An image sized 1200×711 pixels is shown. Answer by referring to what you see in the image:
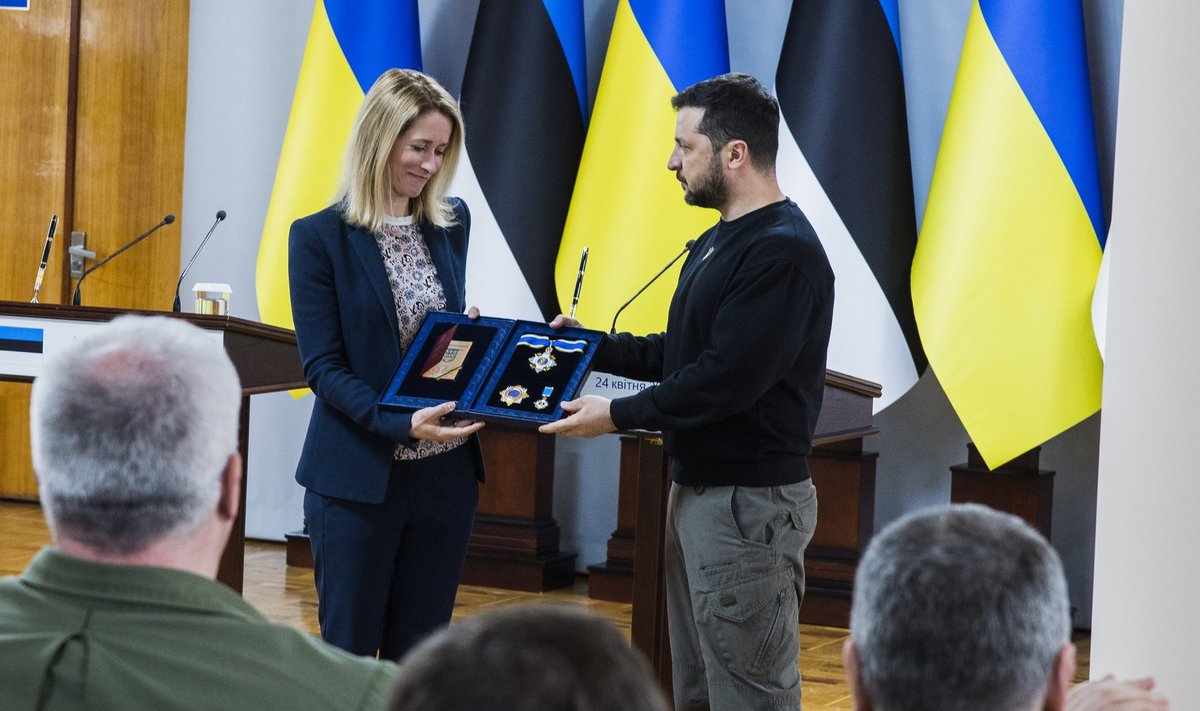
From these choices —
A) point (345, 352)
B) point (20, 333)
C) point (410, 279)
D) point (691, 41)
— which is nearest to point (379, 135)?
point (410, 279)

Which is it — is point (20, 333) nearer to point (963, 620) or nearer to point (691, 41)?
point (691, 41)

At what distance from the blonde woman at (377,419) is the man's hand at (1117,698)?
1483mm

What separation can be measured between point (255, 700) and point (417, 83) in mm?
1777

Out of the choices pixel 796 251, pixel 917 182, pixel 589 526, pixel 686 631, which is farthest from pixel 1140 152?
pixel 589 526

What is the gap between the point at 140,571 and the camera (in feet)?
3.50

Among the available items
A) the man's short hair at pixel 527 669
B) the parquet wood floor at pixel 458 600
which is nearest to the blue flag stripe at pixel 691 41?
the parquet wood floor at pixel 458 600

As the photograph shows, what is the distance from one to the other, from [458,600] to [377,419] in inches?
107

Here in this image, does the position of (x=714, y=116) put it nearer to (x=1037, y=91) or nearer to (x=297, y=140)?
(x=1037, y=91)

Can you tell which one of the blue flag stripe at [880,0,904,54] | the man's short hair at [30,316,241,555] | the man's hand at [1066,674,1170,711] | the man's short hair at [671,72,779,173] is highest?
the blue flag stripe at [880,0,904,54]

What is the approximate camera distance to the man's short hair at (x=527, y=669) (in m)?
0.70

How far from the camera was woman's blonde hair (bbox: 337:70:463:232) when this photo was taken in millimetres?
2613

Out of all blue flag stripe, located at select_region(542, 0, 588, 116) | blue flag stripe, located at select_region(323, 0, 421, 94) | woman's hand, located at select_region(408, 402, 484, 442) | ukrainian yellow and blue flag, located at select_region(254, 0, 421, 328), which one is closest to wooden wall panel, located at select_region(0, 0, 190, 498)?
ukrainian yellow and blue flag, located at select_region(254, 0, 421, 328)

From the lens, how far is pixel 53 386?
3.57ft

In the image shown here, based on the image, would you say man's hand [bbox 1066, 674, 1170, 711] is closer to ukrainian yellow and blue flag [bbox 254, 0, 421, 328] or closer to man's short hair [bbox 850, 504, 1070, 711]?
man's short hair [bbox 850, 504, 1070, 711]
